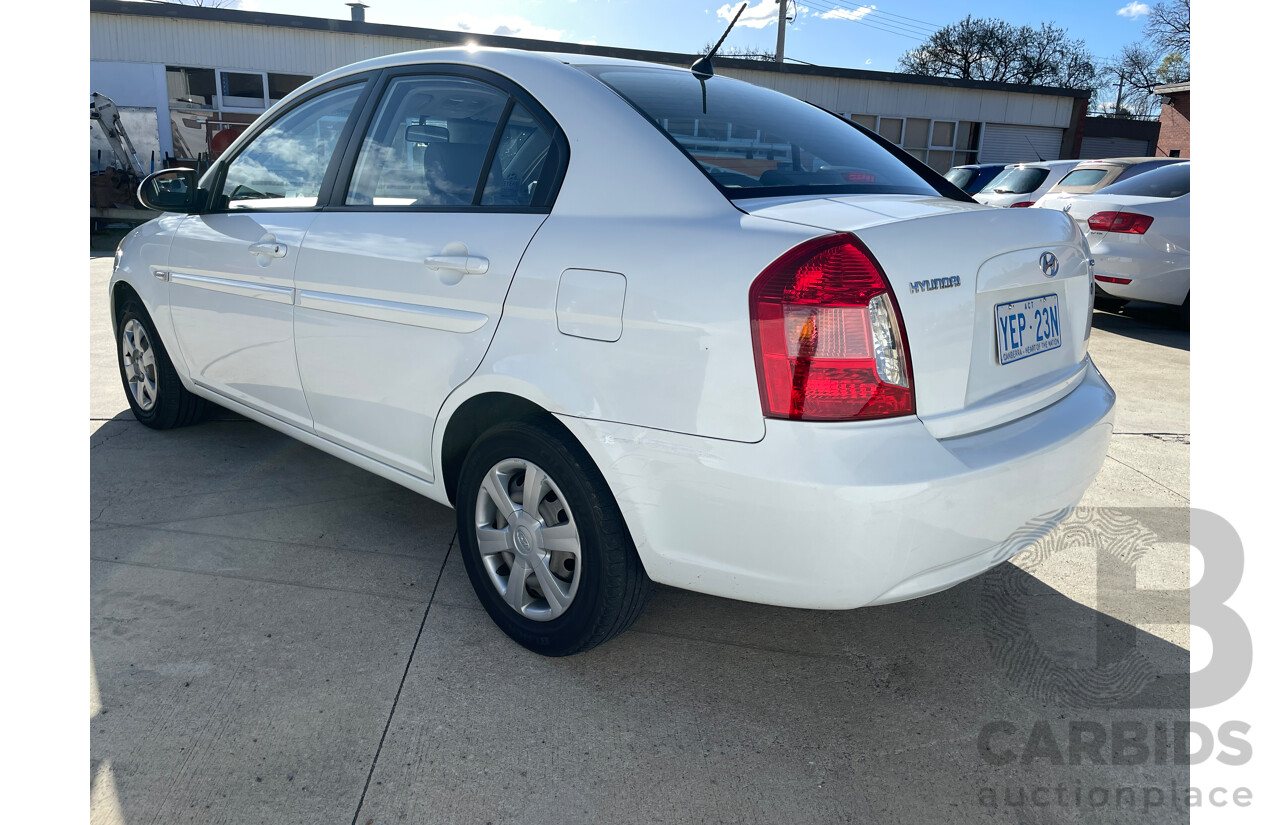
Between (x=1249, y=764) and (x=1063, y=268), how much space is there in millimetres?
1346

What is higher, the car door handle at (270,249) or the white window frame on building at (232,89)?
the white window frame on building at (232,89)

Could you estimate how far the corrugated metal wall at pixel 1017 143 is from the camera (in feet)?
80.7

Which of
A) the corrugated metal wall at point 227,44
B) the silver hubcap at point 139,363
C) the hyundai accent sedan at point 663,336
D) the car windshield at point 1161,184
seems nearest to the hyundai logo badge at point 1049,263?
the hyundai accent sedan at point 663,336

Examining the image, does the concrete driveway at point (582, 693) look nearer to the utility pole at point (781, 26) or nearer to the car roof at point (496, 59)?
the car roof at point (496, 59)

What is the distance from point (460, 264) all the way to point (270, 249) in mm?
1074

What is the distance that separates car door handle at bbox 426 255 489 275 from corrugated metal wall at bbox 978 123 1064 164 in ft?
83.9

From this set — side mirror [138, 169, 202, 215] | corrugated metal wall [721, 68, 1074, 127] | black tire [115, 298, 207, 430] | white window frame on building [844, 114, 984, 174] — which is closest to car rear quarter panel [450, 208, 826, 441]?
side mirror [138, 169, 202, 215]

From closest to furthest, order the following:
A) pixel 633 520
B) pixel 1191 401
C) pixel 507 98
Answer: pixel 633 520 < pixel 507 98 < pixel 1191 401

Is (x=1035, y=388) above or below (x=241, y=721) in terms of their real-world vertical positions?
above

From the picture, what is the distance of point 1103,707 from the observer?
7.42 ft

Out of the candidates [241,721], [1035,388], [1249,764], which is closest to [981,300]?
[1035,388]

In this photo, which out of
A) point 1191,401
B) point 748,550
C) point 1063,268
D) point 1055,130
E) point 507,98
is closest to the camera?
point 748,550

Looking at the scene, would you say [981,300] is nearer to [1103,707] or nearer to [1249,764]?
[1103,707]

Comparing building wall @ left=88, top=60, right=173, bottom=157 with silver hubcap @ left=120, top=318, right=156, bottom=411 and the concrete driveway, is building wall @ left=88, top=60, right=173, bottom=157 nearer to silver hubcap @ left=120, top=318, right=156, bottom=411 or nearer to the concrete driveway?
silver hubcap @ left=120, top=318, right=156, bottom=411
